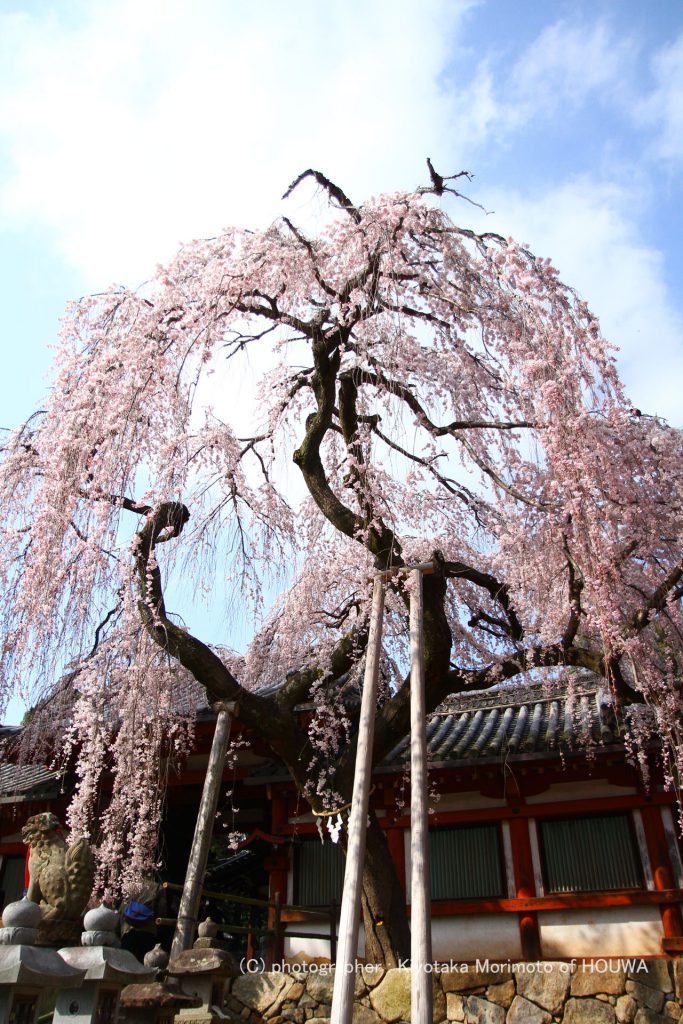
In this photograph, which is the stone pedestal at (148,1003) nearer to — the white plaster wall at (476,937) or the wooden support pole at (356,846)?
the wooden support pole at (356,846)

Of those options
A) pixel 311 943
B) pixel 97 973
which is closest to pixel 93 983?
pixel 97 973

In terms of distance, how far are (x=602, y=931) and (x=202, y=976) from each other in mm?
5035

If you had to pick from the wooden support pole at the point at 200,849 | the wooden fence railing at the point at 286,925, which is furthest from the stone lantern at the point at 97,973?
the wooden fence railing at the point at 286,925

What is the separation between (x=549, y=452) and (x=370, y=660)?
7.70 feet

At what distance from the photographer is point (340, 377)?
8.30 m

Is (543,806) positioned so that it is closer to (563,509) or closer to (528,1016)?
(528,1016)

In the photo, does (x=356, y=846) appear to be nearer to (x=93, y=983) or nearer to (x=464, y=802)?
(x=93, y=983)

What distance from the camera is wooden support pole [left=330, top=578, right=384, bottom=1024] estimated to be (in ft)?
16.8

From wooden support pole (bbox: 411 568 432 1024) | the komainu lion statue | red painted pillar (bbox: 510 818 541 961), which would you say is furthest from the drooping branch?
red painted pillar (bbox: 510 818 541 961)

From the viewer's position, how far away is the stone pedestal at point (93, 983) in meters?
5.01

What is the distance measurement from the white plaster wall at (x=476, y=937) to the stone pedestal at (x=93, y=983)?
18.5 feet

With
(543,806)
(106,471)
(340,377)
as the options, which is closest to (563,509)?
(340,377)

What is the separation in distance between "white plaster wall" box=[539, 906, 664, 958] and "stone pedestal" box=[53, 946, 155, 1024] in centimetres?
614

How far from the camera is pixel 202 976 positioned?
23.1ft
